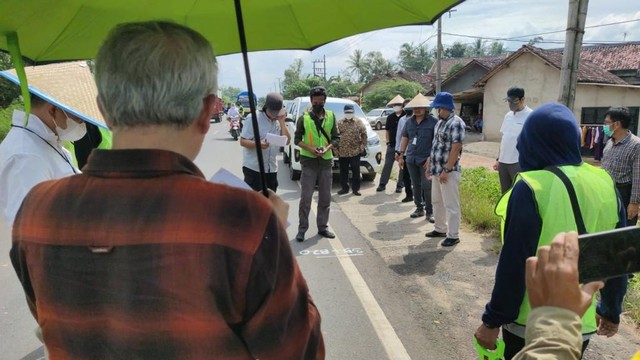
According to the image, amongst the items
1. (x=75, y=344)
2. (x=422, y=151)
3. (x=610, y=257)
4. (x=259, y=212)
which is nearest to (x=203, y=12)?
(x=259, y=212)

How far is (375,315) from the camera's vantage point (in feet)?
12.6

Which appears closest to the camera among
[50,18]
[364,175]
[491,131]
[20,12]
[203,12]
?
[20,12]

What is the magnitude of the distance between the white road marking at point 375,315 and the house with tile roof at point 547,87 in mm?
13789

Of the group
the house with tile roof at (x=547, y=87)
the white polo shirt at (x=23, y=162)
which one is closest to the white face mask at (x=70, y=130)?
the white polo shirt at (x=23, y=162)

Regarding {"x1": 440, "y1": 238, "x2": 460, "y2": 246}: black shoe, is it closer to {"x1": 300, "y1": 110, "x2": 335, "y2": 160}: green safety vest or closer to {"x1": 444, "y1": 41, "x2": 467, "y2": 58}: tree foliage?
{"x1": 300, "y1": 110, "x2": 335, "y2": 160}: green safety vest

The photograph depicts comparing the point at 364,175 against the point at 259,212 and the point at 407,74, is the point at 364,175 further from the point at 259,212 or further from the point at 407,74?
the point at 407,74

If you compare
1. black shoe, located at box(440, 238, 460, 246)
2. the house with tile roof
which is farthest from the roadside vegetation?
the house with tile roof

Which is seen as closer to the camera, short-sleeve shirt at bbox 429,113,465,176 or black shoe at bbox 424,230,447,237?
short-sleeve shirt at bbox 429,113,465,176

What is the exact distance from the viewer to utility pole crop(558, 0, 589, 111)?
434cm

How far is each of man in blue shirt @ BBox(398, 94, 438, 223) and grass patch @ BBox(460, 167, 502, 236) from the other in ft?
1.99

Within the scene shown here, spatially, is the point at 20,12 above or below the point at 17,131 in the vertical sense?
above

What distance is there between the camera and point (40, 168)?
7.23 ft

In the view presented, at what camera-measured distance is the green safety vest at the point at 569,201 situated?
1.88 meters

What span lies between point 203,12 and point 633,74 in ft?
101
